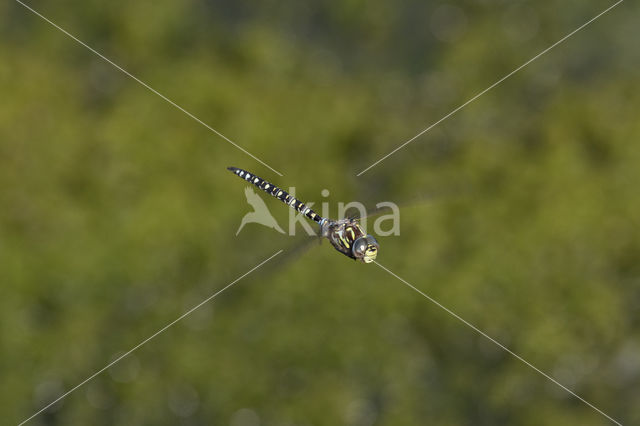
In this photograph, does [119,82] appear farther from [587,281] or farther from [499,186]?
[587,281]

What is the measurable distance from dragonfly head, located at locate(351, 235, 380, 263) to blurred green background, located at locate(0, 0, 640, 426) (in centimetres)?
606

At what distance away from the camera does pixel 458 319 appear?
18.4 metres

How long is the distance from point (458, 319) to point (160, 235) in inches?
314

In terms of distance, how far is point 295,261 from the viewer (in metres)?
16.6

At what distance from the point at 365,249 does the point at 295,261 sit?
24.3ft

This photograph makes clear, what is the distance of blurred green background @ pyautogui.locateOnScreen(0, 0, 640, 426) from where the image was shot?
17.3 meters
